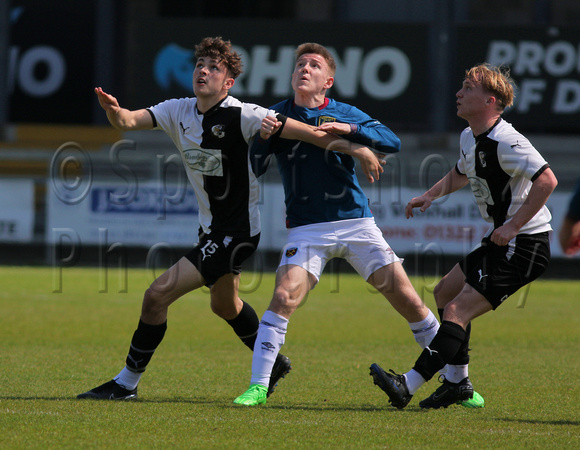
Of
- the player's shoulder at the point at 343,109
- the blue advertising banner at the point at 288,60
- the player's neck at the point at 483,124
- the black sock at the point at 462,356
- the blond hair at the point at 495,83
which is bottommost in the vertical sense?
the black sock at the point at 462,356

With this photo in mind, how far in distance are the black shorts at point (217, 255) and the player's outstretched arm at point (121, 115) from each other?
877 millimetres

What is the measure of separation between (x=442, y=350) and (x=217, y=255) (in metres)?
1.60

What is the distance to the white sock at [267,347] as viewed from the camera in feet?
19.0

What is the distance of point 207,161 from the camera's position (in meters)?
6.05

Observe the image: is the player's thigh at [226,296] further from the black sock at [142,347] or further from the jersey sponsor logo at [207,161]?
the jersey sponsor logo at [207,161]

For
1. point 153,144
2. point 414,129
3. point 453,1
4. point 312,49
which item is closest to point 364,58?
point 414,129

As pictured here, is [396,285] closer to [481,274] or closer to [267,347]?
[481,274]

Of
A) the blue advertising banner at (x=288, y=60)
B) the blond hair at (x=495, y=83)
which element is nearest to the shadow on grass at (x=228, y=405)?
the blond hair at (x=495, y=83)

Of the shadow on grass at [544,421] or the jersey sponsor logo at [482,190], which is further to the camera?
the jersey sponsor logo at [482,190]

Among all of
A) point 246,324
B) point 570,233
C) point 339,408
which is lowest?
point 339,408

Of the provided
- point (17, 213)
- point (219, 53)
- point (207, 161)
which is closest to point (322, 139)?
point (207, 161)

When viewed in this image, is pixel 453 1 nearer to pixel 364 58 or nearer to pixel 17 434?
pixel 364 58

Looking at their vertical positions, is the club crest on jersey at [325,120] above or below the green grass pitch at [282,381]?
above

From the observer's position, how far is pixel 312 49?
6.19 m
